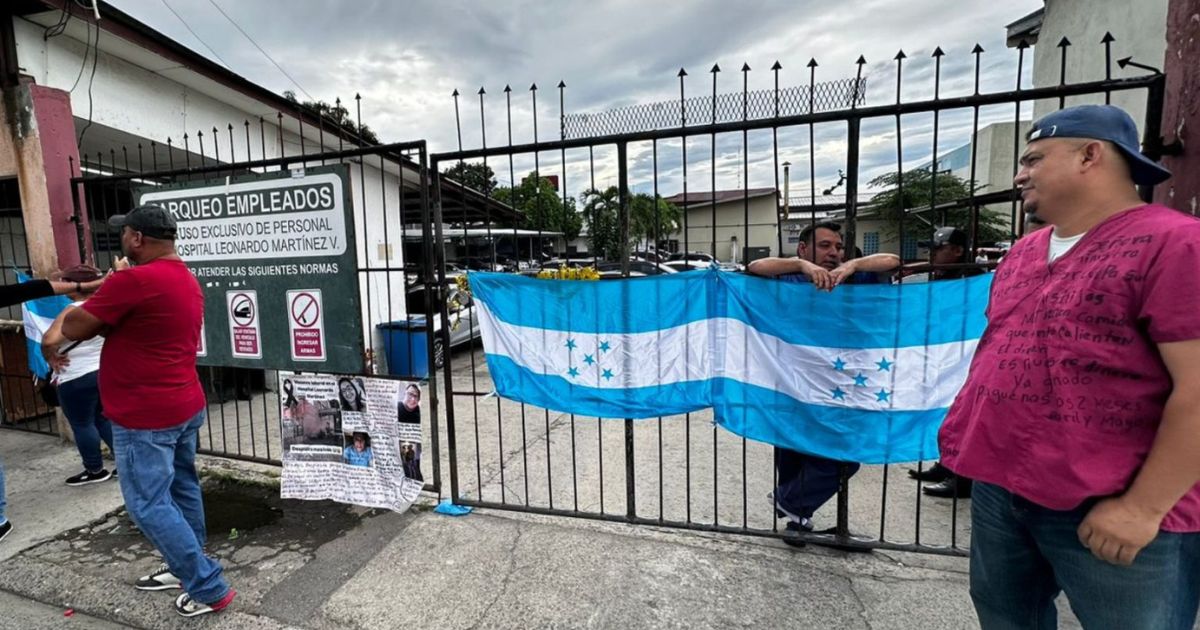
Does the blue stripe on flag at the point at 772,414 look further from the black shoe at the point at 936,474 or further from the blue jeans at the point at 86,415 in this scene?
the blue jeans at the point at 86,415

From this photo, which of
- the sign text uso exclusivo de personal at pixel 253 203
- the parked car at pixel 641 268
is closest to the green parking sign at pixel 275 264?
the sign text uso exclusivo de personal at pixel 253 203

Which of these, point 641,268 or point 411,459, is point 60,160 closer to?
point 411,459

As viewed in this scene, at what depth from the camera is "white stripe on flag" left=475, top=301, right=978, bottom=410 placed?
2.82 metres

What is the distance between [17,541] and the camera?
3.50 metres

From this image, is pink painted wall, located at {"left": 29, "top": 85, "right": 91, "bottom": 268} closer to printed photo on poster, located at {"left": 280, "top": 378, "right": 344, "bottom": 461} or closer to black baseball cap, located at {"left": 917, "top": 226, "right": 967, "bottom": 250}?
printed photo on poster, located at {"left": 280, "top": 378, "right": 344, "bottom": 461}

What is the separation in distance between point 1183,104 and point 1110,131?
149 cm

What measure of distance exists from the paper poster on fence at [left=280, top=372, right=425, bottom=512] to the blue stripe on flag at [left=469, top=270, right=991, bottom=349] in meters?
0.97

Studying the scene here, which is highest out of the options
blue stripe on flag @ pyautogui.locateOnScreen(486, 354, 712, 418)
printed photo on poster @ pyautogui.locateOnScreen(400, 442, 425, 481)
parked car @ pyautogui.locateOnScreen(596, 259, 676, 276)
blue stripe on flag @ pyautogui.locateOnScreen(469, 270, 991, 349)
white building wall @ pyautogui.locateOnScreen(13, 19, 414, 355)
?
white building wall @ pyautogui.locateOnScreen(13, 19, 414, 355)

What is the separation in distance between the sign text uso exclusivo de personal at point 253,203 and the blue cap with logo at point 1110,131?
11.9 ft

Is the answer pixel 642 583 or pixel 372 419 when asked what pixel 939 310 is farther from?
pixel 372 419

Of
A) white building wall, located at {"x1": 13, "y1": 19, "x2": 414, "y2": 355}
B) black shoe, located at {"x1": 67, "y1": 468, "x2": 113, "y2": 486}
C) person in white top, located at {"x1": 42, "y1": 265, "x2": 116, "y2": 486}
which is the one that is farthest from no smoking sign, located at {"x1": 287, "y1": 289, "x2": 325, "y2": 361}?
black shoe, located at {"x1": 67, "y1": 468, "x2": 113, "y2": 486}

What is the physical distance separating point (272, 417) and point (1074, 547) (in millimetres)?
7220

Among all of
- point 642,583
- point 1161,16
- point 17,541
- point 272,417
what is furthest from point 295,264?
point 1161,16

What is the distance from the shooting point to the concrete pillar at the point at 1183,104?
7.57ft
